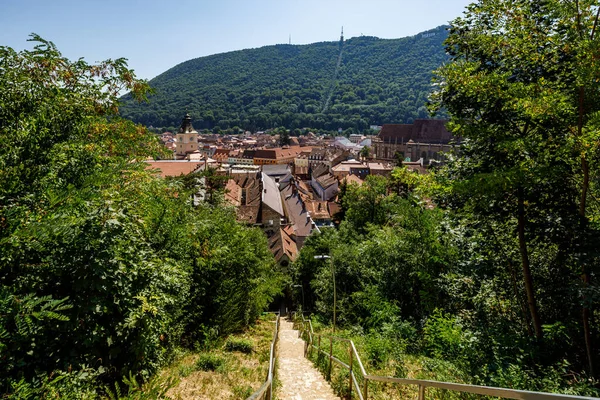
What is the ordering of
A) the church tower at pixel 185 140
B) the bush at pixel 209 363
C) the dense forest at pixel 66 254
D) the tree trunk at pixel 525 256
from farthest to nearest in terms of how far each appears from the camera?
the church tower at pixel 185 140 < the bush at pixel 209 363 < the tree trunk at pixel 525 256 < the dense forest at pixel 66 254

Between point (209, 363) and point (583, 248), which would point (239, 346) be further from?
Result: point (583, 248)

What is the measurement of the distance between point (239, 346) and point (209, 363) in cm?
279

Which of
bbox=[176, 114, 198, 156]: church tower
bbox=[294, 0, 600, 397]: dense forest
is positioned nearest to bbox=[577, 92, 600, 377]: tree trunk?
bbox=[294, 0, 600, 397]: dense forest

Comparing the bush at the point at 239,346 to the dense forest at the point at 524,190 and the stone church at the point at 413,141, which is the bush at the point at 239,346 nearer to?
the dense forest at the point at 524,190

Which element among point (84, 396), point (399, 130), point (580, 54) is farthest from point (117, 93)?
point (399, 130)

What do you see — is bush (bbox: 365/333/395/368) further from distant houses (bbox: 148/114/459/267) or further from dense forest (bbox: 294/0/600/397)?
distant houses (bbox: 148/114/459/267)

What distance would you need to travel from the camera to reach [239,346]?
10.9 m

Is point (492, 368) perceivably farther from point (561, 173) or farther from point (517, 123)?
point (517, 123)

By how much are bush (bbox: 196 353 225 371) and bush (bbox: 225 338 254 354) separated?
7.99ft

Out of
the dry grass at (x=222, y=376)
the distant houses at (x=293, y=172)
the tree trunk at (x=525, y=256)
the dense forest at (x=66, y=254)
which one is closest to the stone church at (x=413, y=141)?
the distant houses at (x=293, y=172)

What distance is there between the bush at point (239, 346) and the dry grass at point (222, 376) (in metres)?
0.26

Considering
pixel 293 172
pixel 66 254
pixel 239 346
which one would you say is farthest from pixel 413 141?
pixel 66 254

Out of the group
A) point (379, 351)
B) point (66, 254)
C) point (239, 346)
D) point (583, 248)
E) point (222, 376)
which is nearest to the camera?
point (66, 254)

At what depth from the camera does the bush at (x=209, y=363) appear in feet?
26.4
